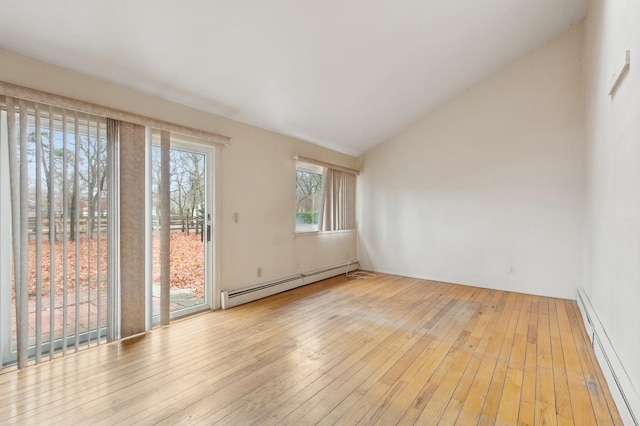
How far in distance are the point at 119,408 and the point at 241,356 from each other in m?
0.87

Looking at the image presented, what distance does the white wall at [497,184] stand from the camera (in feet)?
13.7

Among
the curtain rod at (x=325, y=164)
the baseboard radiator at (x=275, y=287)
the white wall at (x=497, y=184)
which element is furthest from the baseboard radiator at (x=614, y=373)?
the curtain rod at (x=325, y=164)

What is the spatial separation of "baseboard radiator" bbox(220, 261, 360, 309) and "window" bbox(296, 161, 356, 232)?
2.42ft

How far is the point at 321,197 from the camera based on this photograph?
5.35 m

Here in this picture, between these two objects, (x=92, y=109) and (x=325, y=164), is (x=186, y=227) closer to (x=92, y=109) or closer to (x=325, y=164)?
(x=92, y=109)

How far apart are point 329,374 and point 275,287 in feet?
7.41

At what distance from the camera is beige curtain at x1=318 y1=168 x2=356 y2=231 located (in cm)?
534

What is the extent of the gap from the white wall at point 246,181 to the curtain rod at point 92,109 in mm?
113

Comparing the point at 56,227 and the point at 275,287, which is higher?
the point at 56,227

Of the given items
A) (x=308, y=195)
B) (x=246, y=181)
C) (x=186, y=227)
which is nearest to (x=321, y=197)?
(x=308, y=195)

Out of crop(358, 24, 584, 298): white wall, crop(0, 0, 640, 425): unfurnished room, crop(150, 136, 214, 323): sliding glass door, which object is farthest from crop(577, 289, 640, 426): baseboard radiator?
crop(150, 136, 214, 323): sliding glass door

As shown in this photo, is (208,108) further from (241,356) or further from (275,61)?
(241,356)

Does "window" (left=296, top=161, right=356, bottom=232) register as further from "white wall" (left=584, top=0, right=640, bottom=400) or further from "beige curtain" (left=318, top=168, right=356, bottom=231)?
"white wall" (left=584, top=0, right=640, bottom=400)

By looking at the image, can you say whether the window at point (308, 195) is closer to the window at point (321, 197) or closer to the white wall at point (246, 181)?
the window at point (321, 197)
